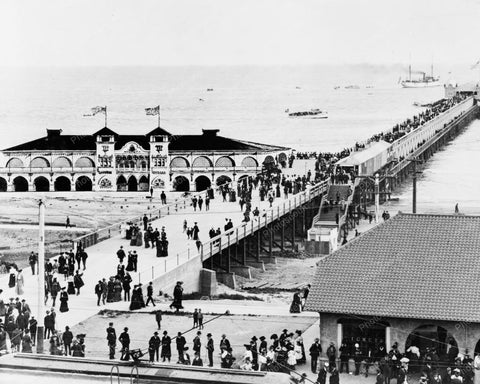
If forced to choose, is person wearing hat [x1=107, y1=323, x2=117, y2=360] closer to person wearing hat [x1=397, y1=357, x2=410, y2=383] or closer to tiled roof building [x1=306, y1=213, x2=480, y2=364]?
tiled roof building [x1=306, y1=213, x2=480, y2=364]

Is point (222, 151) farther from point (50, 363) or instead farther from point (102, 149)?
point (50, 363)

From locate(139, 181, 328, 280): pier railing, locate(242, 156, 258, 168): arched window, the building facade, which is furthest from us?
locate(242, 156, 258, 168): arched window

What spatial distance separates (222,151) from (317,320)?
51713 millimetres

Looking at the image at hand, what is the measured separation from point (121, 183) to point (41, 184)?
6.49m

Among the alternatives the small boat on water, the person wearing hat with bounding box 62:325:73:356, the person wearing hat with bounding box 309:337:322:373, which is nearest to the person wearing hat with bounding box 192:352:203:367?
the person wearing hat with bounding box 309:337:322:373

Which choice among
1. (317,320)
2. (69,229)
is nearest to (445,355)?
(317,320)

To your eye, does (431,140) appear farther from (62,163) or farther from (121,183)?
(62,163)

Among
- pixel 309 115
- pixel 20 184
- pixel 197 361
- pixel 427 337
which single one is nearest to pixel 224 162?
pixel 20 184

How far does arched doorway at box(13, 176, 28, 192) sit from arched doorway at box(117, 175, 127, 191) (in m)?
7.50

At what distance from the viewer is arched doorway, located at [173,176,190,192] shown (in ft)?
268

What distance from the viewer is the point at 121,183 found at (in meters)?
81.7

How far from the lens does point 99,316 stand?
30.4 m

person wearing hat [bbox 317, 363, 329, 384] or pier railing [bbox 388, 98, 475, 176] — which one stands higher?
pier railing [bbox 388, 98, 475, 176]

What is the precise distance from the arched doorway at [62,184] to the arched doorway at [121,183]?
407 cm
